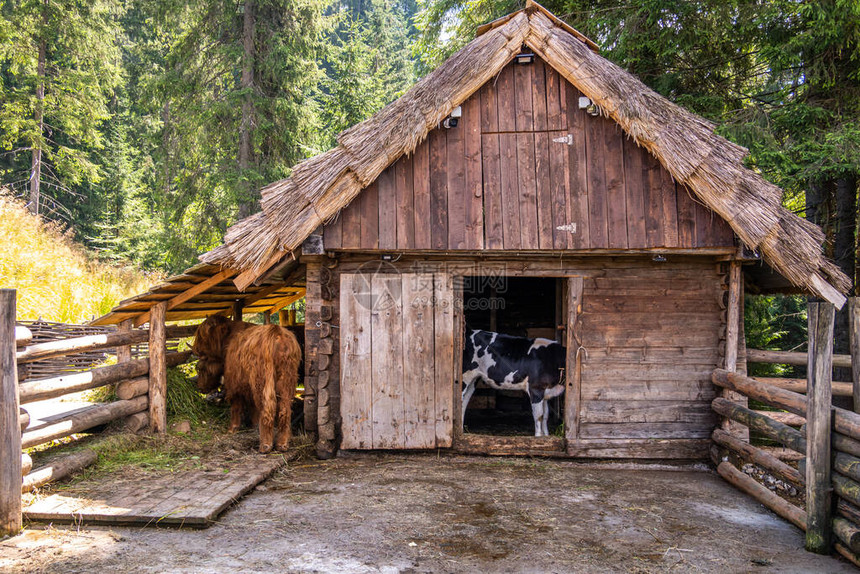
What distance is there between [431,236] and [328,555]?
3.89 metres

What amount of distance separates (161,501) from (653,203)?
6308 millimetres

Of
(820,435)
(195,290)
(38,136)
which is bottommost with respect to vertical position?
(820,435)

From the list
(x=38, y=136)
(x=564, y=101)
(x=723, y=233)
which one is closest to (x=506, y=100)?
(x=564, y=101)

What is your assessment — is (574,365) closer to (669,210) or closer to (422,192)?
(669,210)

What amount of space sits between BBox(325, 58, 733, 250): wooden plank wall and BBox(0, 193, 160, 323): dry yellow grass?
7.32 metres

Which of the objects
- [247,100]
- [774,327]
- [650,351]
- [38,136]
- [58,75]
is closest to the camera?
[650,351]

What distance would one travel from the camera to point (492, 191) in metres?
7.27

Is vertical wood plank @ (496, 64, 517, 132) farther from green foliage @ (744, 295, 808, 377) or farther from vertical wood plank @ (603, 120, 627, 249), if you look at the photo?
green foliage @ (744, 295, 808, 377)

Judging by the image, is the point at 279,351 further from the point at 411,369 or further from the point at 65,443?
the point at 65,443

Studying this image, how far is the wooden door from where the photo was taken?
7461 mm

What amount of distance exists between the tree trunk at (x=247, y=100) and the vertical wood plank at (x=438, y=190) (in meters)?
9.02

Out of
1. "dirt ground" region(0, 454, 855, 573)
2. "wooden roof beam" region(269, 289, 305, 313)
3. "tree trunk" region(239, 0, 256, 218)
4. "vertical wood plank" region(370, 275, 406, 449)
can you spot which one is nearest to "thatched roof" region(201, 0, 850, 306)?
"vertical wood plank" region(370, 275, 406, 449)

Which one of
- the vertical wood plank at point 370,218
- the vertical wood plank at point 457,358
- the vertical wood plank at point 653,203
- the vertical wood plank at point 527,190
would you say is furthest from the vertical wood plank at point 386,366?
the vertical wood plank at point 653,203

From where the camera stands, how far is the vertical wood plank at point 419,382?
747cm
